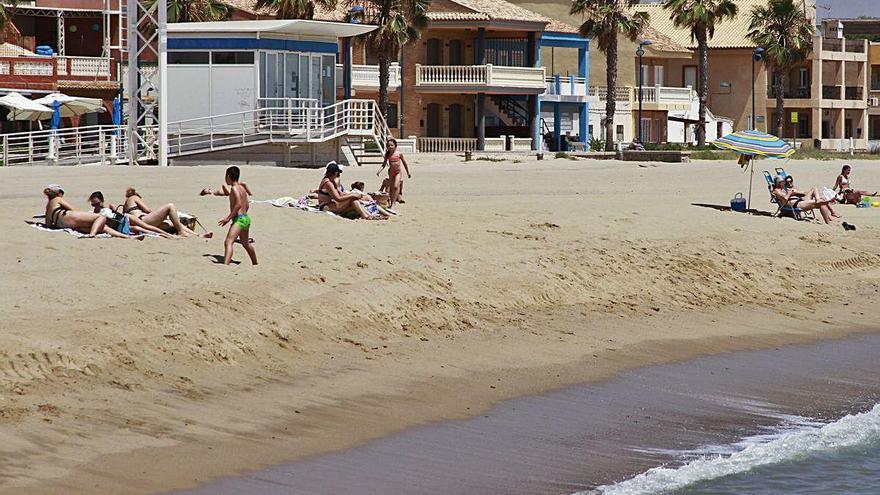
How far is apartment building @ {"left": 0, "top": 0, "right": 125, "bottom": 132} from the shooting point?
44.2 m

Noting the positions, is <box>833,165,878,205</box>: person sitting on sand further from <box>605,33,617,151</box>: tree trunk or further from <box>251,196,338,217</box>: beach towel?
<box>605,33,617,151</box>: tree trunk

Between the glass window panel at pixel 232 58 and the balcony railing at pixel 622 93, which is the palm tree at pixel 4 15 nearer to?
the glass window panel at pixel 232 58

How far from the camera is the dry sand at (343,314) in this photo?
995 cm

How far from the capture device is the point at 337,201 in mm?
19188

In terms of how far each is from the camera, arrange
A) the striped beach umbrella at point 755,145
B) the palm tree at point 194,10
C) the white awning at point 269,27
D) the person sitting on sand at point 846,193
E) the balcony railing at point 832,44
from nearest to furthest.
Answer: the striped beach umbrella at point 755,145 → the person sitting on sand at point 846,193 → the white awning at point 269,27 → the palm tree at point 194,10 → the balcony railing at point 832,44

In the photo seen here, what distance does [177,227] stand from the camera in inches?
646

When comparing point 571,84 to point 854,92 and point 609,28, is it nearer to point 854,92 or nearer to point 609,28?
point 609,28

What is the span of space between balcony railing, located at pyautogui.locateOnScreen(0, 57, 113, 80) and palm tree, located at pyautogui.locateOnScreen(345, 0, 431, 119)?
7.90 m

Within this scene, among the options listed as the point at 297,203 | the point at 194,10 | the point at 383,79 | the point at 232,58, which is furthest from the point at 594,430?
the point at 194,10

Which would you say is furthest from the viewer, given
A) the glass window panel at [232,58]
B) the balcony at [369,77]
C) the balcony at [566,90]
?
the balcony at [566,90]

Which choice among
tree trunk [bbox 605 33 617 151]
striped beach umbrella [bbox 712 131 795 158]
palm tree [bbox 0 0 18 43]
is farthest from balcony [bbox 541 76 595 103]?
striped beach umbrella [bbox 712 131 795 158]

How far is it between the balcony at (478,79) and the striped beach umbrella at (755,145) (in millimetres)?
25609

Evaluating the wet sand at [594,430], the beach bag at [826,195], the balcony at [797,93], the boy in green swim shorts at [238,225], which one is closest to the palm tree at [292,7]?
the beach bag at [826,195]

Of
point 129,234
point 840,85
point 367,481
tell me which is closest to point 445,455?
point 367,481
